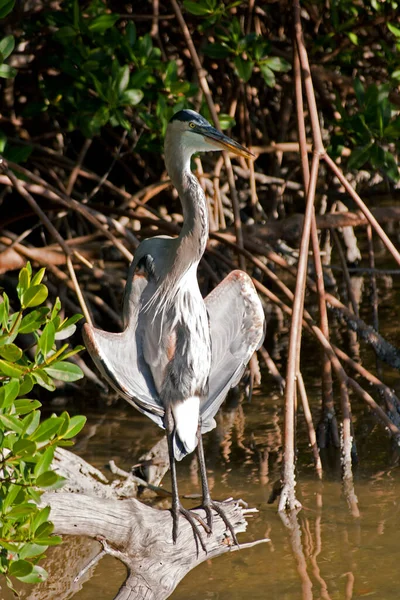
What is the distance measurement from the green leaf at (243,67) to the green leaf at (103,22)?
0.55 metres

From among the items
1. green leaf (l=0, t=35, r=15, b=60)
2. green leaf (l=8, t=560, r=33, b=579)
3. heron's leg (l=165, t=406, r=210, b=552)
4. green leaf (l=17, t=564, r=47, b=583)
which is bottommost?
heron's leg (l=165, t=406, r=210, b=552)

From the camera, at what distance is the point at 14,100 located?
5477mm

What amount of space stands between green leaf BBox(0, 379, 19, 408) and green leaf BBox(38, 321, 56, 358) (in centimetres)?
10

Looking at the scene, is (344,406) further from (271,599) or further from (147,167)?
(147,167)

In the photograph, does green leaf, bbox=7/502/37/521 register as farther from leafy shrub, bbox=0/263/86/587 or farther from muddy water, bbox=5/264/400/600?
muddy water, bbox=5/264/400/600

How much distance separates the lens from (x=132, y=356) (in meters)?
2.93

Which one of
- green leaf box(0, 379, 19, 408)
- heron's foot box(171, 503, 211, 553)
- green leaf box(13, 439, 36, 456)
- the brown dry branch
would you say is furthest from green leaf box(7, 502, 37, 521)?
the brown dry branch

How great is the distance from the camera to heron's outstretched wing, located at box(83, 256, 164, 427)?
9.16 feet

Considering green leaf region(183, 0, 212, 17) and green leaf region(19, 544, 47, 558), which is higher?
green leaf region(183, 0, 212, 17)

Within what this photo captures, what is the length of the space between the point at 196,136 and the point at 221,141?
9cm

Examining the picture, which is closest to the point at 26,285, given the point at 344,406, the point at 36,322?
the point at 36,322

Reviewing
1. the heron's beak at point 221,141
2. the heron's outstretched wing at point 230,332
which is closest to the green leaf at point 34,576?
the heron's outstretched wing at point 230,332

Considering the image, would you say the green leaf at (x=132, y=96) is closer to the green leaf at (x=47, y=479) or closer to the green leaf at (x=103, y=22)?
the green leaf at (x=103, y=22)

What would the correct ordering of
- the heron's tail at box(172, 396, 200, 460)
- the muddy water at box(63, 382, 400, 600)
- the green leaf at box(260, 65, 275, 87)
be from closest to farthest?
the heron's tail at box(172, 396, 200, 460)
the muddy water at box(63, 382, 400, 600)
the green leaf at box(260, 65, 275, 87)
